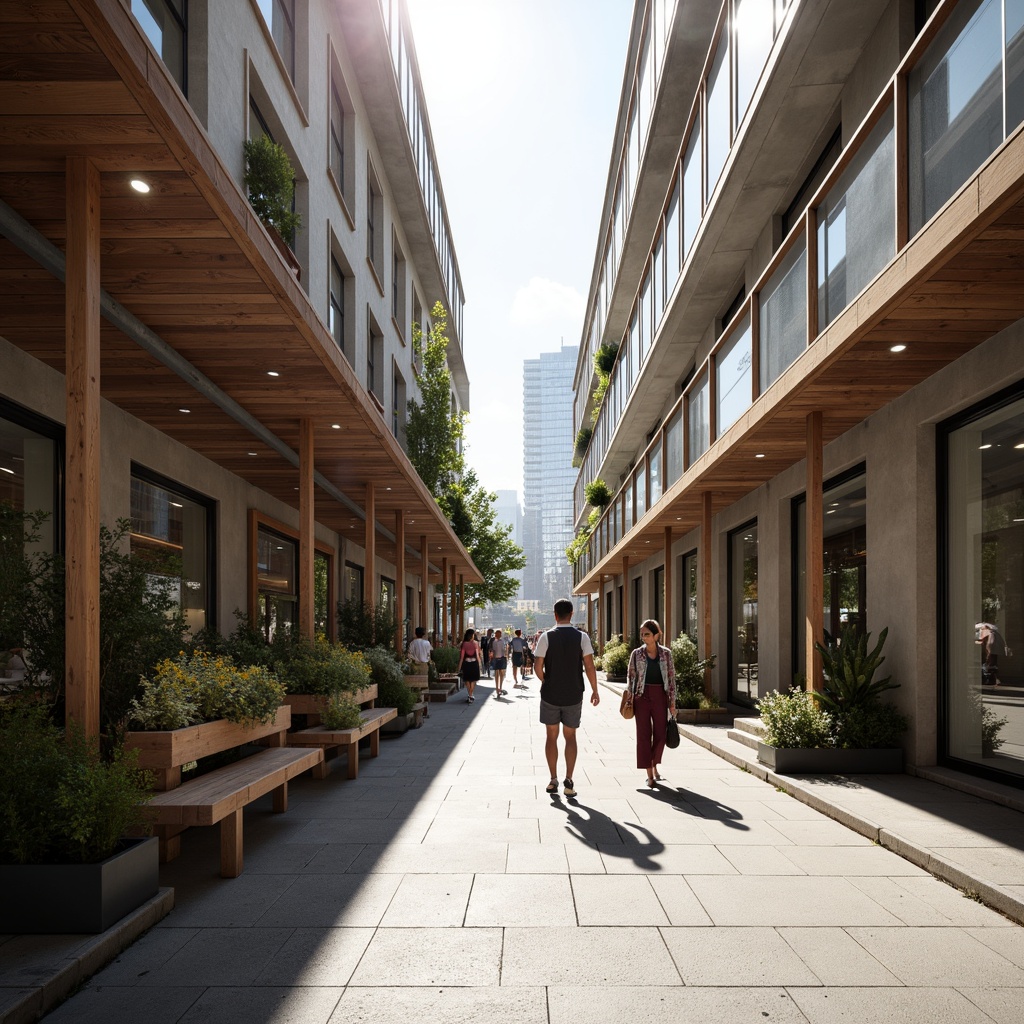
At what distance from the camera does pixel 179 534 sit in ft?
41.7

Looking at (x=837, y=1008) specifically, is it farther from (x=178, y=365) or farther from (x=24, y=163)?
(x=178, y=365)

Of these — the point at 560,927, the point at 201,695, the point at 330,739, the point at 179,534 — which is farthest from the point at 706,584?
the point at 560,927

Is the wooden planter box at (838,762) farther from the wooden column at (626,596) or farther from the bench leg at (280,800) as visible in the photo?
the wooden column at (626,596)

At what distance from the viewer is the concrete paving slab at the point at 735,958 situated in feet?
14.1

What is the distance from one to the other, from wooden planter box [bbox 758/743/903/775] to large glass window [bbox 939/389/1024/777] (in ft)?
1.92

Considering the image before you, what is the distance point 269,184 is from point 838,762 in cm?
987

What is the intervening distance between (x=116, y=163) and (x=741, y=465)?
10157mm

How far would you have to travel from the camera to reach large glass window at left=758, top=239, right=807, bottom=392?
32.3ft

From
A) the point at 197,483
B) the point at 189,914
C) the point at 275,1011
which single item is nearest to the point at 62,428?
the point at 197,483

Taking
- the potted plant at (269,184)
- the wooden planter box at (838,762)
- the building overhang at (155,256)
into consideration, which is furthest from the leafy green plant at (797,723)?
the potted plant at (269,184)

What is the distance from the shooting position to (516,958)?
14.9ft

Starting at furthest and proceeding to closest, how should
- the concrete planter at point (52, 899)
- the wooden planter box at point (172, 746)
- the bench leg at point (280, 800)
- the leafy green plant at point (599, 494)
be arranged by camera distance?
the leafy green plant at point (599, 494)
the bench leg at point (280, 800)
the wooden planter box at point (172, 746)
the concrete planter at point (52, 899)

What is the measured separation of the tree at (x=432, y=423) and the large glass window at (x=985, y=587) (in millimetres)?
19187

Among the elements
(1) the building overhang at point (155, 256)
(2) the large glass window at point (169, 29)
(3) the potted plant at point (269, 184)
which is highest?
(2) the large glass window at point (169, 29)
